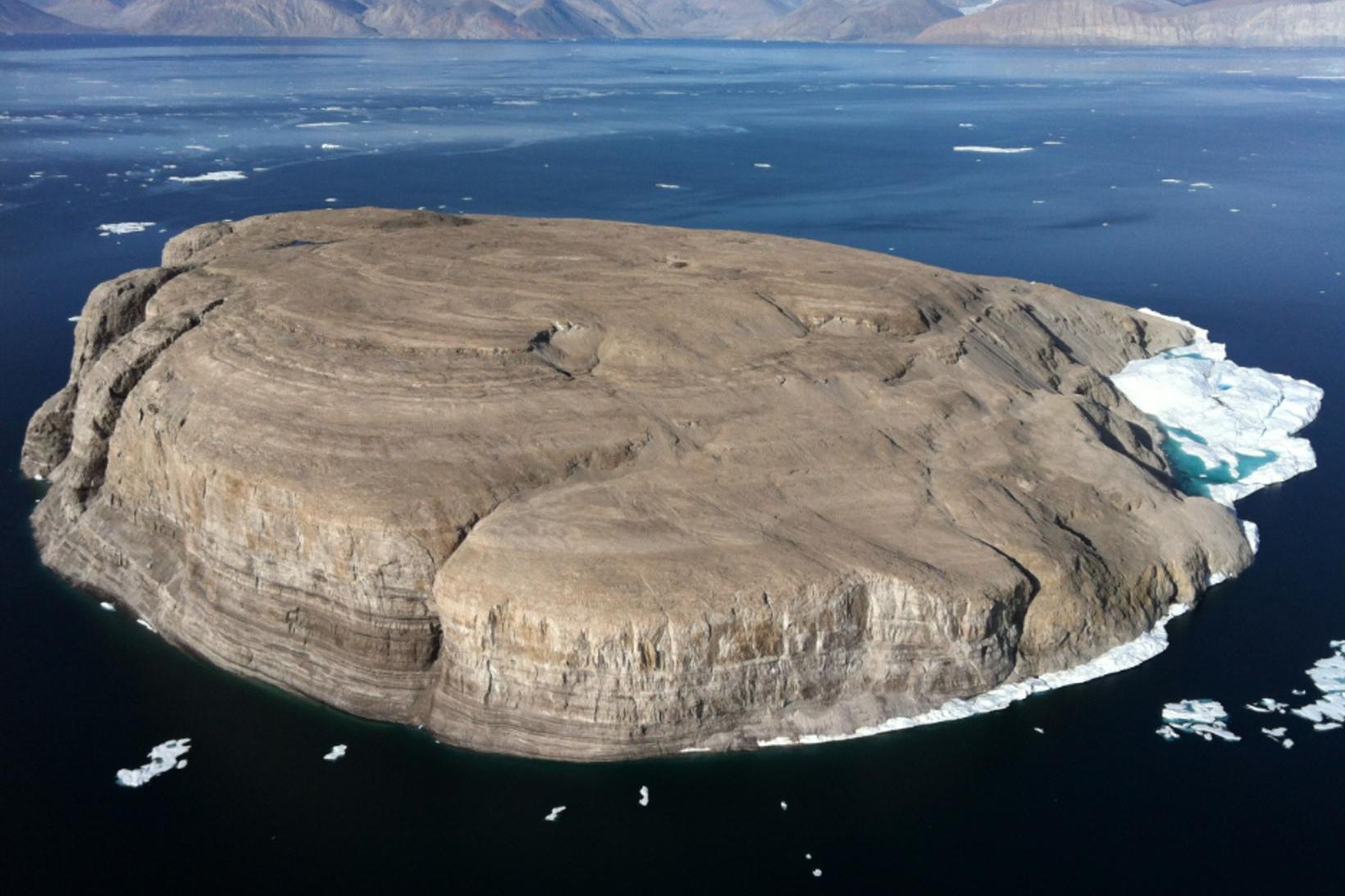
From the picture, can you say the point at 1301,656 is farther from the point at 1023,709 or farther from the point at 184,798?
the point at 184,798

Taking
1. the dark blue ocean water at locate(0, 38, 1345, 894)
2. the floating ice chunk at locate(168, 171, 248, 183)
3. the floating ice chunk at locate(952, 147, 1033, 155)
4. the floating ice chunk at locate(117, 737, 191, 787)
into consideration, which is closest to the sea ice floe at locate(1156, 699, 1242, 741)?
the dark blue ocean water at locate(0, 38, 1345, 894)

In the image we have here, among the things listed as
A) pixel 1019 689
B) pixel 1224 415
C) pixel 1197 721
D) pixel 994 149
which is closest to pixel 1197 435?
pixel 1224 415

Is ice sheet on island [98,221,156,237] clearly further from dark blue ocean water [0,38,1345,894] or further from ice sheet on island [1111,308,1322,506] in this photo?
ice sheet on island [1111,308,1322,506]

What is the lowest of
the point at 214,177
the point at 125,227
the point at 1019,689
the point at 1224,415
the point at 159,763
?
the point at 1019,689

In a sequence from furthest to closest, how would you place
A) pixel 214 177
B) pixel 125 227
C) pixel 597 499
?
1. pixel 214 177
2. pixel 125 227
3. pixel 597 499

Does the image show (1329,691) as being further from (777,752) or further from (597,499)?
(597,499)

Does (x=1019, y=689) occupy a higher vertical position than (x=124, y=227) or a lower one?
lower

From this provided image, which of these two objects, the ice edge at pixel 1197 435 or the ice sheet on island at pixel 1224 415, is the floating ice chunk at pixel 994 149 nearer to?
the ice edge at pixel 1197 435
